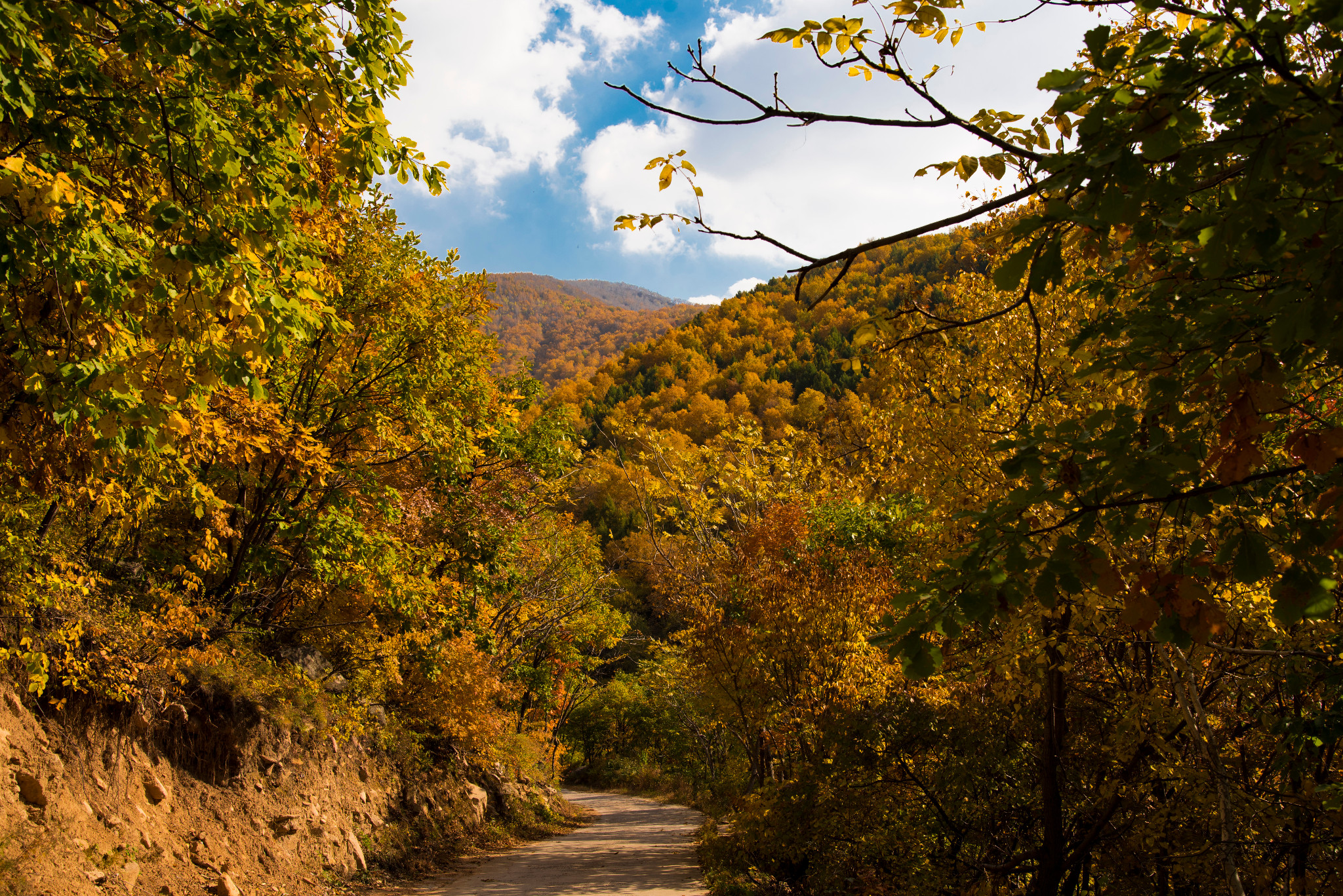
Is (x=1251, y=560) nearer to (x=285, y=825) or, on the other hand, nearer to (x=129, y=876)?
(x=129, y=876)

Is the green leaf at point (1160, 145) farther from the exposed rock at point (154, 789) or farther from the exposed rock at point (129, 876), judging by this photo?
the exposed rock at point (154, 789)

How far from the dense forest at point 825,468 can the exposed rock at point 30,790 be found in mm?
531

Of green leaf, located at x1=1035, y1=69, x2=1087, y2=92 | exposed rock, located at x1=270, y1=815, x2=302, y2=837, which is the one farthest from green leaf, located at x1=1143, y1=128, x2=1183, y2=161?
exposed rock, located at x1=270, y1=815, x2=302, y2=837

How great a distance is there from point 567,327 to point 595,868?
456 ft

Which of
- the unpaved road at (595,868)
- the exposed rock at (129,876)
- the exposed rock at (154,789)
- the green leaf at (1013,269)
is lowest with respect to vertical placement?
the unpaved road at (595,868)

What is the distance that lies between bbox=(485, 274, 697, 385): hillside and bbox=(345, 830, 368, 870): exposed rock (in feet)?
306

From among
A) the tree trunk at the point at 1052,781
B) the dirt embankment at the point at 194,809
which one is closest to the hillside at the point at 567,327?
the dirt embankment at the point at 194,809

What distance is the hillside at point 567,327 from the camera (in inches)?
4717

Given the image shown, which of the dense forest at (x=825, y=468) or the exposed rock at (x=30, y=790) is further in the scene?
the exposed rock at (x=30, y=790)

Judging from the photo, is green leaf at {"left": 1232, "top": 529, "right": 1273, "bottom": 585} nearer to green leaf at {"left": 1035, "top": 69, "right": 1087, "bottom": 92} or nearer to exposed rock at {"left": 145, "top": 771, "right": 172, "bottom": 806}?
green leaf at {"left": 1035, "top": 69, "right": 1087, "bottom": 92}

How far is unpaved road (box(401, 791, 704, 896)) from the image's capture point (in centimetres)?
956

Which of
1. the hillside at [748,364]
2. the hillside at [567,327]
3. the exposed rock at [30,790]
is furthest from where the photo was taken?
the hillside at [567,327]

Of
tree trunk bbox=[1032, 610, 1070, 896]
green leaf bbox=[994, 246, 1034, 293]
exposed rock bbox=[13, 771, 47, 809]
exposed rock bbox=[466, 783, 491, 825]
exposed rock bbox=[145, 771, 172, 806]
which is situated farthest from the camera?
exposed rock bbox=[466, 783, 491, 825]

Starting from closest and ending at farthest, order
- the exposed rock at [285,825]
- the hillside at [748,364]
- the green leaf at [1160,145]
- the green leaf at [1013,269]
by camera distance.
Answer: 1. the green leaf at [1160,145]
2. the green leaf at [1013,269]
3. the exposed rock at [285,825]
4. the hillside at [748,364]
